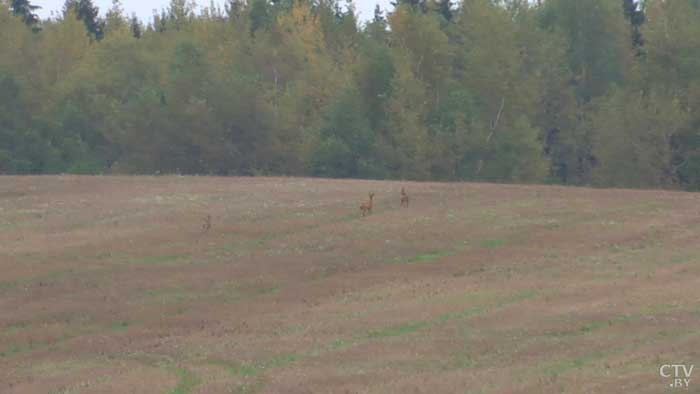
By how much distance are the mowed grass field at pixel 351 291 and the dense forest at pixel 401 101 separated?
86.2 feet

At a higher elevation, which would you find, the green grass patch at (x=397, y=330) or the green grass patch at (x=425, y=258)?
the green grass patch at (x=425, y=258)

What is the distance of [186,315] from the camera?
40031mm

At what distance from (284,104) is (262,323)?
6670cm

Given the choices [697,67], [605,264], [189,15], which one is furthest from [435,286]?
[189,15]

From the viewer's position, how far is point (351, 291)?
140ft

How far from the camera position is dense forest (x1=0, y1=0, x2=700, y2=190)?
92.9 metres

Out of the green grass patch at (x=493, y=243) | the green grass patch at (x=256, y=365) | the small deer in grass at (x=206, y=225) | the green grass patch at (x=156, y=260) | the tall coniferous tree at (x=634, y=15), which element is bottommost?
the green grass patch at (x=256, y=365)

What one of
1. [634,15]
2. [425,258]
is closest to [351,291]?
[425,258]

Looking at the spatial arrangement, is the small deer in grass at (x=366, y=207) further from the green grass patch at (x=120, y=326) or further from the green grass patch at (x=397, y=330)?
the green grass patch at (x=397, y=330)

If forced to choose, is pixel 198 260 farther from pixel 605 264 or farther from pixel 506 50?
pixel 506 50

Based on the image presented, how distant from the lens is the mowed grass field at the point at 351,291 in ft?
102

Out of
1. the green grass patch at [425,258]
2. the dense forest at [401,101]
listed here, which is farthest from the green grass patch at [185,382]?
the dense forest at [401,101]

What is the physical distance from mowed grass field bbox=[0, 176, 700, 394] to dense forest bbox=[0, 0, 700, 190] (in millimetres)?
26266

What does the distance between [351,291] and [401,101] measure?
54.2m
